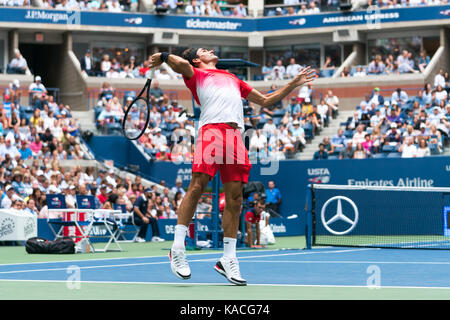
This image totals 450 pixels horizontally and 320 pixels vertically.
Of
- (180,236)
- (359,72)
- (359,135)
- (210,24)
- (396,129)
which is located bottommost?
(180,236)

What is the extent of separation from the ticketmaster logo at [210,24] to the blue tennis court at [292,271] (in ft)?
85.5

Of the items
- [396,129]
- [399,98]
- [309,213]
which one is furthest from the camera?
[399,98]

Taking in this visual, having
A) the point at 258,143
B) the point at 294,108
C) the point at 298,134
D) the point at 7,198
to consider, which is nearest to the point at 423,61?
the point at 294,108

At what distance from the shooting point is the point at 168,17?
39375mm

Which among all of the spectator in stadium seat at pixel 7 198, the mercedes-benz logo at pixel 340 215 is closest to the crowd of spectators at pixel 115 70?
the mercedes-benz logo at pixel 340 215

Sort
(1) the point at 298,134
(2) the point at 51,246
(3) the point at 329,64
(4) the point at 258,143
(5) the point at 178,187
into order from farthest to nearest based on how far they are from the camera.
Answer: (3) the point at 329,64, (1) the point at 298,134, (4) the point at 258,143, (5) the point at 178,187, (2) the point at 51,246

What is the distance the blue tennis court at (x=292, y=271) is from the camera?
9109mm

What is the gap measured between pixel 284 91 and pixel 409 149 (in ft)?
60.3

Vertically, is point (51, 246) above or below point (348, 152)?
below

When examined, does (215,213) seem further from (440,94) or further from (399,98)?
(399,98)

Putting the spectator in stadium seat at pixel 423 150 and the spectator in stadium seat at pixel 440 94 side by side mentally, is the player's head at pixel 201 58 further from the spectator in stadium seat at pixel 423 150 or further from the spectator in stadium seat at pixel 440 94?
the spectator in stadium seat at pixel 440 94

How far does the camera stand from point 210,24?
4009 cm

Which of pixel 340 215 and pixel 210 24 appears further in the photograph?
pixel 210 24

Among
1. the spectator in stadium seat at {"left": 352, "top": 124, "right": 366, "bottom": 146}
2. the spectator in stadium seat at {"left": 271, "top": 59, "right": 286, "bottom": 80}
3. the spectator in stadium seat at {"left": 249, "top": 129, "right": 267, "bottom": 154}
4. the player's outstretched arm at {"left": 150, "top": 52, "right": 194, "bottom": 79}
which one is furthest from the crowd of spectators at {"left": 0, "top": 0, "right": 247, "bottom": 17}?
the player's outstretched arm at {"left": 150, "top": 52, "right": 194, "bottom": 79}
